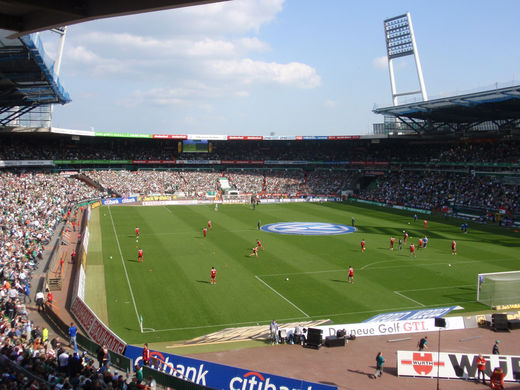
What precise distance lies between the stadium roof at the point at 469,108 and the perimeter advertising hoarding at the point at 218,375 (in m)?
44.6

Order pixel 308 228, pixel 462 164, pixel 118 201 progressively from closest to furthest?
pixel 308 228 → pixel 462 164 → pixel 118 201

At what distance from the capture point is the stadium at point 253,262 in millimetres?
18078

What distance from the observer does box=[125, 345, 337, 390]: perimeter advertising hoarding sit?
629 inches

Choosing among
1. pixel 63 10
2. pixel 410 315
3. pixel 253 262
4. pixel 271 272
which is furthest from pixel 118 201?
pixel 63 10

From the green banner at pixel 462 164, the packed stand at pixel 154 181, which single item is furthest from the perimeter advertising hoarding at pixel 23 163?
the green banner at pixel 462 164

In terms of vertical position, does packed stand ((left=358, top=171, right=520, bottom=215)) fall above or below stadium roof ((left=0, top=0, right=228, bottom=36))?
below

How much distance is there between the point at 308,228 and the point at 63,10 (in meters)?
42.8

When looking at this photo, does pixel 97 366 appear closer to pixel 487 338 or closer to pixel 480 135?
pixel 487 338

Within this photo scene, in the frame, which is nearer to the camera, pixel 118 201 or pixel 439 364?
pixel 439 364

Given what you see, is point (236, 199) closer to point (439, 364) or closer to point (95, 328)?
point (95, 328)

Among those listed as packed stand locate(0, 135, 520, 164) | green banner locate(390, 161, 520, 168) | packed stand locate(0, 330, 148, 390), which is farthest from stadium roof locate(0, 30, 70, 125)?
green banner locate(390, 161, 520, 168)

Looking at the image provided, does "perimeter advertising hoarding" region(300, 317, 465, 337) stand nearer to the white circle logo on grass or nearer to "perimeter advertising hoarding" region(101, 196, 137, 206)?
the white circle logo on grass

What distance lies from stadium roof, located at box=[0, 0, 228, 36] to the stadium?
5 centimetres

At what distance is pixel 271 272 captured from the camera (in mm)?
33031
